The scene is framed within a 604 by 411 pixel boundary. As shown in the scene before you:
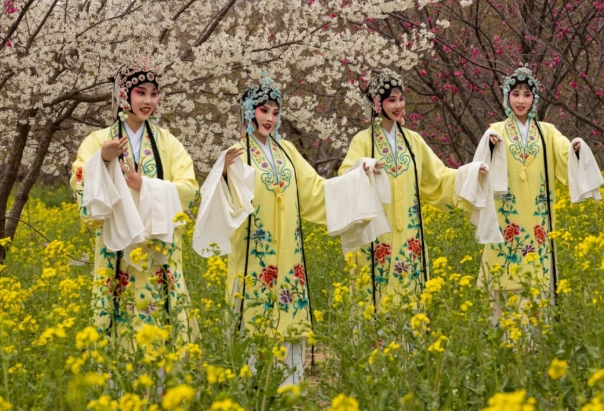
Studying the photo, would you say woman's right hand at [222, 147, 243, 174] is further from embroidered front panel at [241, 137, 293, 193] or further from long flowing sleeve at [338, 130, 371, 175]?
long flowing sleeve at [338, 130, 371, 175]

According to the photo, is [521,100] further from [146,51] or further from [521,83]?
[146,51]

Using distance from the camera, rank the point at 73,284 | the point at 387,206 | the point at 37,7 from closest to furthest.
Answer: the point at 73,284
the point at 387,206
the point at 37,7

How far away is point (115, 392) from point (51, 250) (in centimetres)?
122

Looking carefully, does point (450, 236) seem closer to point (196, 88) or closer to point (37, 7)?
point (196, 88)

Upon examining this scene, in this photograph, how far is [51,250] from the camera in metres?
4.90

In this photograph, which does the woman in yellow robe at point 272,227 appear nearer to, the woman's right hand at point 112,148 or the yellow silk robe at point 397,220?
the yellow silk robe at point 397,220

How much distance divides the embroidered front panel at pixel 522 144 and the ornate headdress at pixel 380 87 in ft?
3.15

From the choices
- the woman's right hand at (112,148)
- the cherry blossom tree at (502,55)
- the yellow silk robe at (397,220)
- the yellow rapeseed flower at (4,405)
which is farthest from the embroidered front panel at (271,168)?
the cherry blossom tree at (502,55)

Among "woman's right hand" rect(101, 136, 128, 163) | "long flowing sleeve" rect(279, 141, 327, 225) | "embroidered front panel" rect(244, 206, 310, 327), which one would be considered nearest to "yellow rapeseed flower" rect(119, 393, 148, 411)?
"woman's right hand" rect(101, 136, 128, 163)

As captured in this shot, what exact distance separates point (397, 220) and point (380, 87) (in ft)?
2.76

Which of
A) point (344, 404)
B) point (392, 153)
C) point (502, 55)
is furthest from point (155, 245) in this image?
point (502, 55)

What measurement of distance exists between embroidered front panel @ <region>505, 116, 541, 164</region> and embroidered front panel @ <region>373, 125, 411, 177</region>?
89 cm

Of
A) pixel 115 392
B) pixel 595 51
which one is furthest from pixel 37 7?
pixel 595 51

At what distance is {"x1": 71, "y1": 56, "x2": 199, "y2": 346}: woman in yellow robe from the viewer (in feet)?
15.7
